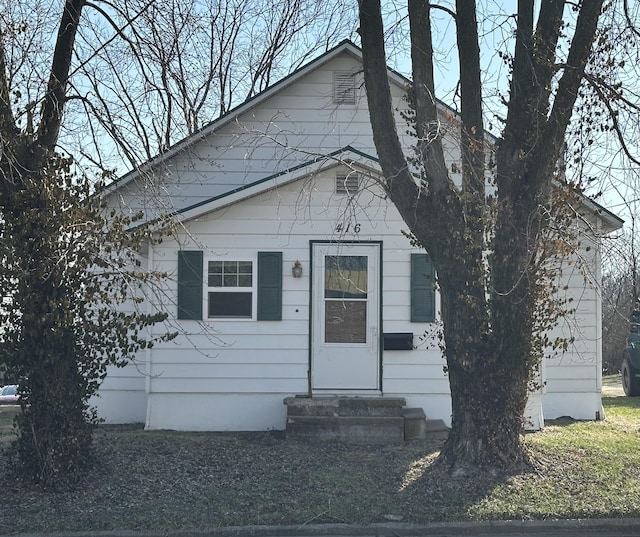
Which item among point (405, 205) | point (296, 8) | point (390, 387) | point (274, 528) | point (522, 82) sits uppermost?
point (296, 8)

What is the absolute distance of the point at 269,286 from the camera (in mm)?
11438

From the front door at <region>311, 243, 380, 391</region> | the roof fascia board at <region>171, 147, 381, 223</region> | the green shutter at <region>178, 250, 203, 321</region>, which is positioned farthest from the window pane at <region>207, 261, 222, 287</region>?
the front door at <region>311, 243, 380, 391</region>

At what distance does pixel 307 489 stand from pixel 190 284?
14.7ft

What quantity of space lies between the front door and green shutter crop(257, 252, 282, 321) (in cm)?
54

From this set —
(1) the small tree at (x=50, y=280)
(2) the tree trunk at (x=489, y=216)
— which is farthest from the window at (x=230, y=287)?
(2) the tree trunk at (x=489, y=216)

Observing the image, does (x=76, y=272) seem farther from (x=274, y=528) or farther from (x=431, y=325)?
(x=431, y=325)

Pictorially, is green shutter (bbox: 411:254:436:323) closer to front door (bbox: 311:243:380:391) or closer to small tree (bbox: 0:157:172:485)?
front door (bbox: 311:243:380:391)

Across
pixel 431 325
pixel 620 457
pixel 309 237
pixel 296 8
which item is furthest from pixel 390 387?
pixel 296 8

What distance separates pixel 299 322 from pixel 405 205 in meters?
3.71

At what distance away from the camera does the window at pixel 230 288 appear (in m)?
11.5

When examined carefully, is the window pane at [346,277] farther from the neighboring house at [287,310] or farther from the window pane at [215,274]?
the window pane at [215,274]

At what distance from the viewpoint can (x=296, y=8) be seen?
10.6 meters

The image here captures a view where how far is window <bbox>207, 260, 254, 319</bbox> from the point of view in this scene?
11484 mm

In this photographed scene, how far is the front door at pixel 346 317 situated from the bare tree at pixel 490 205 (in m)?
3.10
